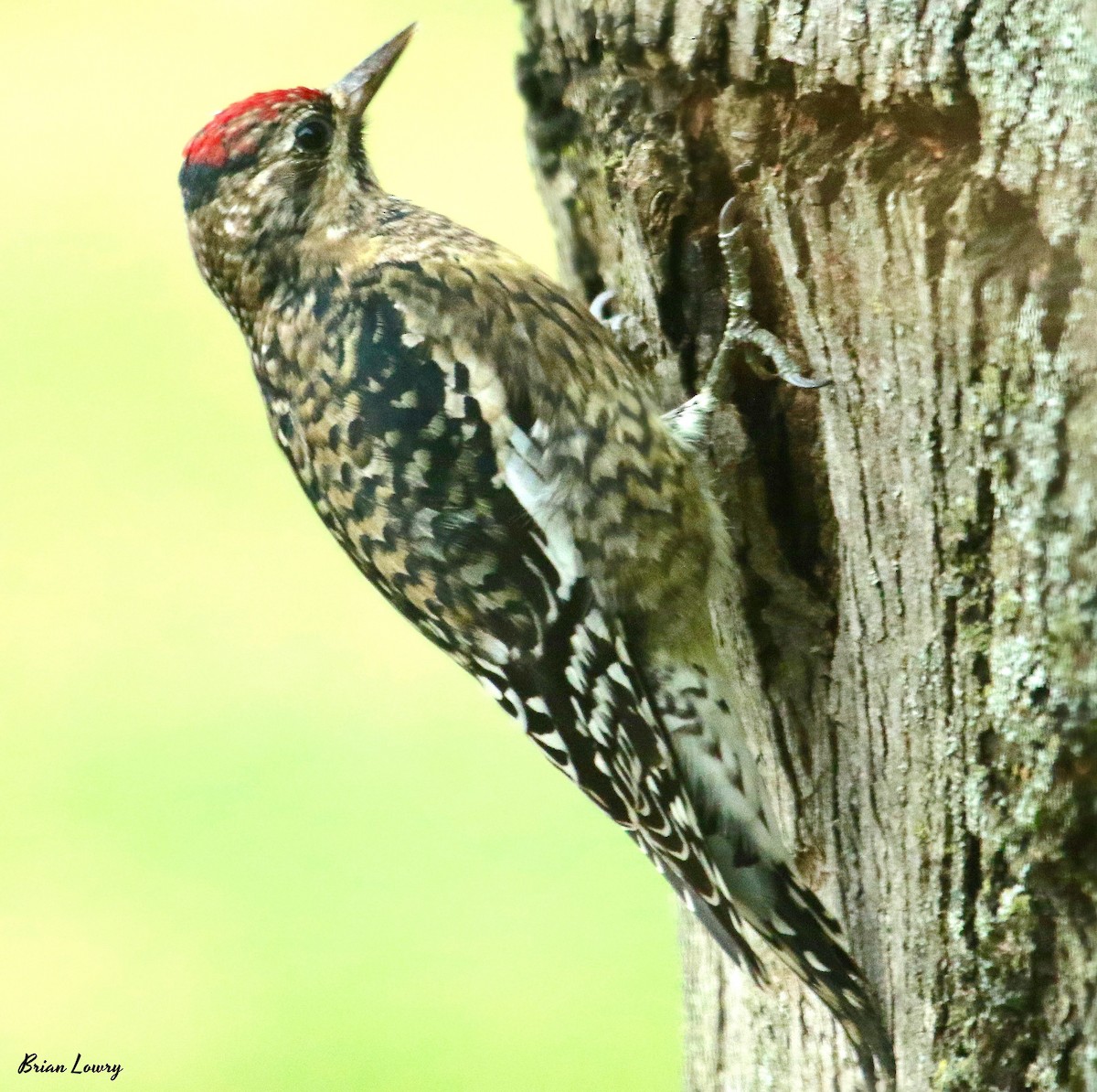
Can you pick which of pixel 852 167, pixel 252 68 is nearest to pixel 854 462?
pixel 852 167

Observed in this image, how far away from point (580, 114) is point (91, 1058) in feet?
11.8

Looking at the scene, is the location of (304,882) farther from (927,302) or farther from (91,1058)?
(927,302)

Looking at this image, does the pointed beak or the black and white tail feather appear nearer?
the black and white tail feather

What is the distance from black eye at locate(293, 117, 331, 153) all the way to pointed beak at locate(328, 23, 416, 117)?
0.26ft

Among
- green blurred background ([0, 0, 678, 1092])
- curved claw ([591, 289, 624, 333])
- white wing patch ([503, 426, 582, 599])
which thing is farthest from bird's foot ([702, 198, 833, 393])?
green blurred background ([0, 0, 678, 1092])

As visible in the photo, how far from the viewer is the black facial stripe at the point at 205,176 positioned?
10.1 ft

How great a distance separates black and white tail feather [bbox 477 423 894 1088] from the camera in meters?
2.66

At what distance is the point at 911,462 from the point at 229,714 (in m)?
4.40
